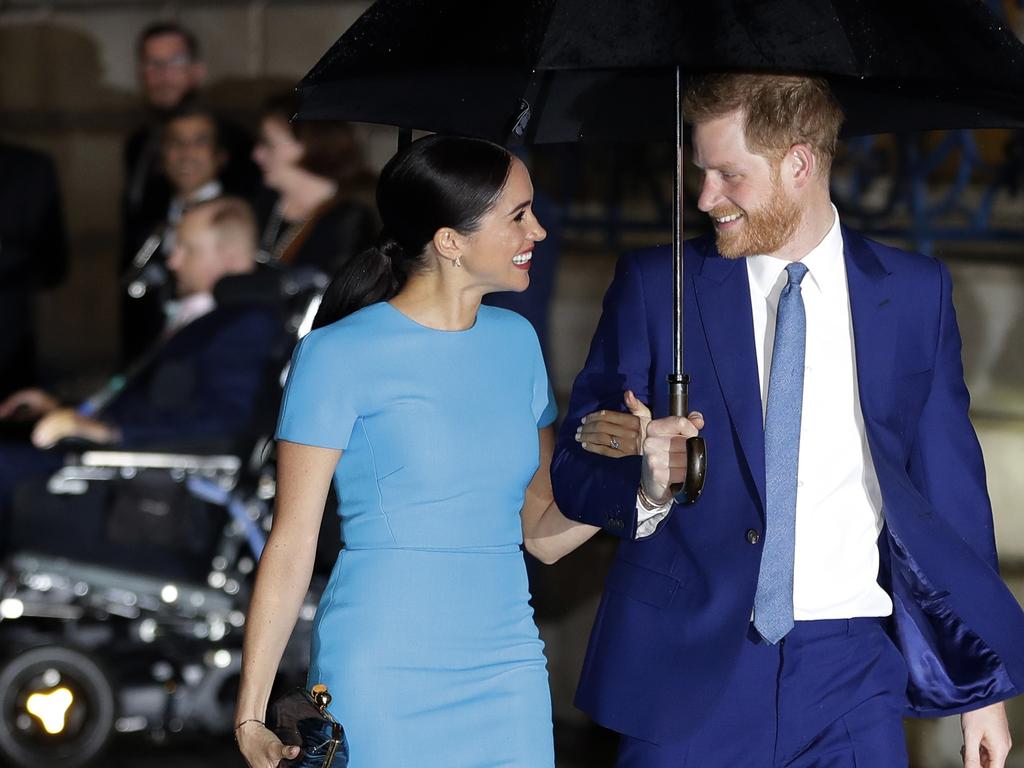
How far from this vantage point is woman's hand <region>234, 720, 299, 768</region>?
9.58 ft

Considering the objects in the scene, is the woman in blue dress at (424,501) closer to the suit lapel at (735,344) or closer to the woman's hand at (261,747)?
the woman's hand at (261,747)

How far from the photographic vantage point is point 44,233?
7.86m

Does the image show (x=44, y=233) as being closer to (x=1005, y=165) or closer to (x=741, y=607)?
(x=1005, y=165)

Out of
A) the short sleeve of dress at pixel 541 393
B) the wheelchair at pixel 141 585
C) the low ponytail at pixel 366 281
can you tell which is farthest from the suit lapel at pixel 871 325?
the wheelchair at pixel 141 585

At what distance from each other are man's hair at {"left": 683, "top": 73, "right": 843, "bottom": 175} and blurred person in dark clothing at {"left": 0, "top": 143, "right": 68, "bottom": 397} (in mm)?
5011

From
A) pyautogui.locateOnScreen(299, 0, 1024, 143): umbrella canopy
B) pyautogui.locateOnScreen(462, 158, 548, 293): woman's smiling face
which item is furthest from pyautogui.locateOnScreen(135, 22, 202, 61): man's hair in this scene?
pyautogui.locateOnScreen(462, 158, 548, 293): woman's smiling face

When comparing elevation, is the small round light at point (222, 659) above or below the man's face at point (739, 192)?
below

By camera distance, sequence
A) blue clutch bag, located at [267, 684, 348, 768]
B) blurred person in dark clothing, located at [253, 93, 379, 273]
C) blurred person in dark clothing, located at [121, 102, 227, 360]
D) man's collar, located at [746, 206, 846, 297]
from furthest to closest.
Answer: blurred person in dark clothing, located at [121, 102, 227, 360], blurred person in dark clothing, located at [253, 93, 379, 273], man's collar, located at [746, 206, 846, 297], blue clutch bag, located at [267, 684, 348, 768]

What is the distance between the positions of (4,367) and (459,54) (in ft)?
16.9

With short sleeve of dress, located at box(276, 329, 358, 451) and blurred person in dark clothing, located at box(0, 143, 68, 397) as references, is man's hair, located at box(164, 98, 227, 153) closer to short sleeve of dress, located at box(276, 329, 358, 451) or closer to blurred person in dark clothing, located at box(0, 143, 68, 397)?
blurred person in dark clothing, located at box(0, 143, 68, 397)

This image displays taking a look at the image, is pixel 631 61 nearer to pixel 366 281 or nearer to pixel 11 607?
pixel 366 281

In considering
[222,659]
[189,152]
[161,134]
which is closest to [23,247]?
[161,134]

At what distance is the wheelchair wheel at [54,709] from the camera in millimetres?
5758

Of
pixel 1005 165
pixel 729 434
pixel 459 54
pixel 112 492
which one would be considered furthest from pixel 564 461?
pixel 1005 165
